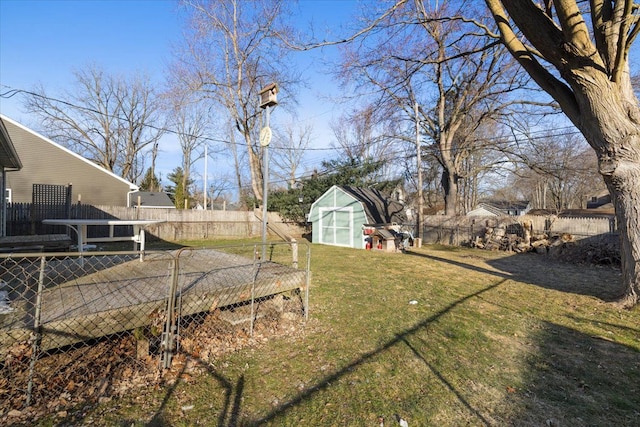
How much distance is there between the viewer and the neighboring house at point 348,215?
560 inches

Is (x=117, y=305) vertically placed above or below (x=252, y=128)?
below

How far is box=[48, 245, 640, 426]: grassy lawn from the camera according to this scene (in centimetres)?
220

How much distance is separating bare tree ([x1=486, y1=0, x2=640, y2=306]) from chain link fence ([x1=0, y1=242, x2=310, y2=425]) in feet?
17.2

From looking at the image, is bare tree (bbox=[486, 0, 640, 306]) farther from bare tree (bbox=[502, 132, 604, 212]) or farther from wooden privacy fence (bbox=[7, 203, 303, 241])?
wooden privacy fence (bbox=[7, 203, 303, 241])

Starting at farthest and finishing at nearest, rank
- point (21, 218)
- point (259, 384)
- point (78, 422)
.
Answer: point (21, 218) < point (259, 384) < point (78, 422)

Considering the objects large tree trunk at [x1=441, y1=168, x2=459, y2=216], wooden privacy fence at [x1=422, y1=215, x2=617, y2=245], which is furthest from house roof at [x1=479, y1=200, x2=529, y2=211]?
wooden privacy fence at [x1=422, y1=215, x2=617, y2=245]

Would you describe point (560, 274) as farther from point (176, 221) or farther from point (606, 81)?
point (176, 221)

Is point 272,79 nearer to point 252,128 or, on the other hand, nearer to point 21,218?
point 252,128

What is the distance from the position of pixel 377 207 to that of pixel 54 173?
16.1 metres

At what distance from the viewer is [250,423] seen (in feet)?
6.83

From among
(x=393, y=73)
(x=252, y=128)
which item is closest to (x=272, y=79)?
(x=252, y=128)

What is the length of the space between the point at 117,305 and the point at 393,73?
37.3 feet

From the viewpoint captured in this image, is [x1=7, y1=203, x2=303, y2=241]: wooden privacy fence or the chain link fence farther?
[x1=7, y1=203, x2=303, y2=241]: wooden privacy fence

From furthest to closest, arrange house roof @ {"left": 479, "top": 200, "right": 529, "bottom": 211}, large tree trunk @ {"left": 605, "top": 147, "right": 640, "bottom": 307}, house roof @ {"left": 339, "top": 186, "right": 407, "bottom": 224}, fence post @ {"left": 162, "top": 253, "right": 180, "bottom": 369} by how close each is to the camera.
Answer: house roof @ {"left": 479, "top": 200, "right": 529, "bottom": 211}, house roof @ {"left": 339, "top": 186, "right": 407, "bottom": 224}, large tree trunk @ {"left": 605, "top": 147, "right": 640, "bottom": 307}, fence post @ {"left": 162, "top": 253, "right": 180, "bottom": 369}
